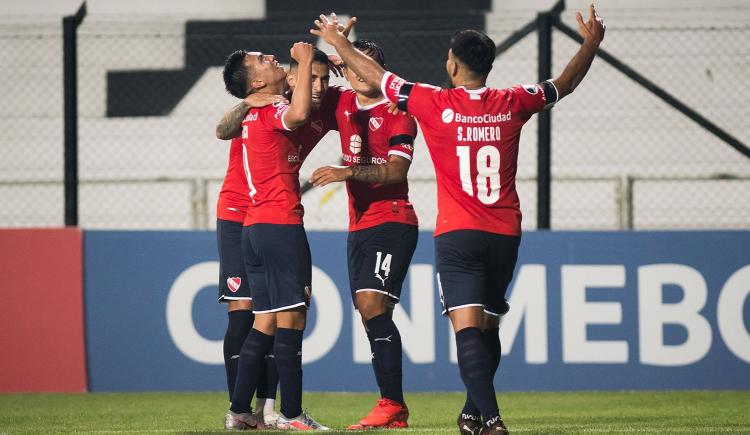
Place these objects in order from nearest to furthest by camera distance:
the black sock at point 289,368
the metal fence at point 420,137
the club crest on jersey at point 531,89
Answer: the club crest on jersey at point 531,89, the black sock at point 289,368, the metal fence at point 420,137

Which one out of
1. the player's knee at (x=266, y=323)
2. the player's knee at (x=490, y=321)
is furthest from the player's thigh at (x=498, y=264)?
the player's knee at (x=266, y=323)

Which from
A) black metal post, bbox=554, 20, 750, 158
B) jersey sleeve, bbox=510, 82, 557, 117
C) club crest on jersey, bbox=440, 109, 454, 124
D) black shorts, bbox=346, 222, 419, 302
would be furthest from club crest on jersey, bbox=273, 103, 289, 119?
black metal post, bbox=554, 20, 750, 158

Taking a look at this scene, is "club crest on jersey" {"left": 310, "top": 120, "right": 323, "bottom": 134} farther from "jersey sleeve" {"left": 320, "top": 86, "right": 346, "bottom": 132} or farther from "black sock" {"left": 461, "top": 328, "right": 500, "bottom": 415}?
"black sock" {"left": 461, "top": 328, "right": 500, "bottom": 415}

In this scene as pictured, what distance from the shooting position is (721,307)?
9.30 m

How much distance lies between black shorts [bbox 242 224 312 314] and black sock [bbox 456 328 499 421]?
1.08 metres

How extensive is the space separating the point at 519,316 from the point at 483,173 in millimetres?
3831

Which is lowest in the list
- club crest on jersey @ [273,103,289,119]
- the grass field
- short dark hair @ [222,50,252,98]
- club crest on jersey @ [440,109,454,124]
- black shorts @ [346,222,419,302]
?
the grass field

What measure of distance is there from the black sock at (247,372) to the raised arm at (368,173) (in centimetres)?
100

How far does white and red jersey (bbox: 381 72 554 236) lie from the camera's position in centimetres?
572

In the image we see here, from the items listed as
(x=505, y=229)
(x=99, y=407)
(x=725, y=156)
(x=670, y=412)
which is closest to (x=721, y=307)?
(x=670, y=412)

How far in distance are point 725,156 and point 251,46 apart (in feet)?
16.3

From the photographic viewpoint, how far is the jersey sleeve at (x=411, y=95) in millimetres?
5789

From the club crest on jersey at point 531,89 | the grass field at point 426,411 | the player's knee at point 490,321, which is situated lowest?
the grass field at point 426,411

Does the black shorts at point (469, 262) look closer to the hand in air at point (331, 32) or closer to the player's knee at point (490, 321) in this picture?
the player's knee at point (490, 321)
